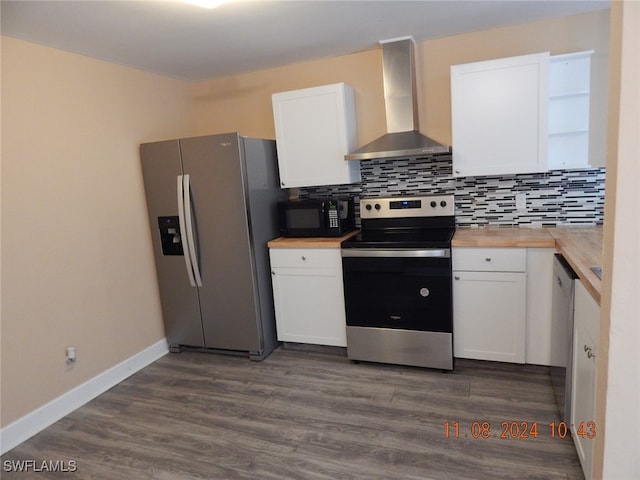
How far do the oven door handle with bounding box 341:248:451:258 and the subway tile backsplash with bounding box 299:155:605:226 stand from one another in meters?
0.67

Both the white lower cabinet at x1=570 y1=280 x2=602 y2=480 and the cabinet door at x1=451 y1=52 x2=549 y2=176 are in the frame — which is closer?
the white lower cabinet at x1=570 y1=280 x2=602 y2=480

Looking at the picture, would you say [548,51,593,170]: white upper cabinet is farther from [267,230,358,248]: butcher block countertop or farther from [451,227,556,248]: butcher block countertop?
[267,230,358,248]: butcher block countertop

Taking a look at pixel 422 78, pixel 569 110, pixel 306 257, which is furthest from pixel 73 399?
pixel 569 110

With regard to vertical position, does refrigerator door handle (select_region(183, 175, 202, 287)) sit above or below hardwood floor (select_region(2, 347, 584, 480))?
above

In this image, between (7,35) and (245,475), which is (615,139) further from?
(7,35)

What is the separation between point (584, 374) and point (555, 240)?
37.5 inches

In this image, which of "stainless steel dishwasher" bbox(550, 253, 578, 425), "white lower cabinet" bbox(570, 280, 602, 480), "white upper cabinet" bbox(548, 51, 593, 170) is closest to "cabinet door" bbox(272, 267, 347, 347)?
"stainless steel dishwasher" bbox(550, 253, 578, 425)

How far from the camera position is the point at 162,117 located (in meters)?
3.36

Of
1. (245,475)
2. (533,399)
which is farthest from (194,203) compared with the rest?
(533,399)

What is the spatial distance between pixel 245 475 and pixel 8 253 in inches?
68.2

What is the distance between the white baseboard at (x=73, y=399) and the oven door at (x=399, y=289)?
5.27 ft

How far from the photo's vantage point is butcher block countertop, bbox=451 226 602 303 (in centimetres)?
179

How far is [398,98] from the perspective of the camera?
292cm

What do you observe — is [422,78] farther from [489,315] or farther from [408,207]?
[489,315]
